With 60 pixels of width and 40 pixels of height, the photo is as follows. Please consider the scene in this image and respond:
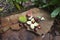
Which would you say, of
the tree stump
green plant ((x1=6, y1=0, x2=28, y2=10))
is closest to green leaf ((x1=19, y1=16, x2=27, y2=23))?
the tree stump

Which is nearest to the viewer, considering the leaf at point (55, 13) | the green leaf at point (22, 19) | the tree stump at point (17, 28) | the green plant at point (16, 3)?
the tree stump at point (17, 28)

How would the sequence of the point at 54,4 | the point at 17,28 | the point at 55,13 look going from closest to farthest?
1. the point at 17,28
2. the point at 55,13
3. the point at 54,4

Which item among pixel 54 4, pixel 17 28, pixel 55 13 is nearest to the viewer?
pixel 17 28

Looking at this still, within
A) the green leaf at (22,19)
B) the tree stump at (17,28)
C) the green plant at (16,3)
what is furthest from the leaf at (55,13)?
the green plant at (16,3)

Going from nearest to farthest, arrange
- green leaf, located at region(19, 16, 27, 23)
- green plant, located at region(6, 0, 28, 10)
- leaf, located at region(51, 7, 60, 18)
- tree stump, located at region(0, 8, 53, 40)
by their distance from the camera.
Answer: tree stump, located at region(0, 8, 53, 40), green leaf, located at region(19, 16, 27, 23), leaf, located at region(51, 7, 60, 18), green plant, located at region(6, 0, 28, 10)

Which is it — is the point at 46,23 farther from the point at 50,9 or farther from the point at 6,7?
the point at 6,7

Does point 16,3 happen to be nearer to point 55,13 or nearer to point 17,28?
point 17,28

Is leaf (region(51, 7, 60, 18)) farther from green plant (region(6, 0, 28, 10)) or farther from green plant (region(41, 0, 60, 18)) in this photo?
green plant (region(6, 0, 28, 10))

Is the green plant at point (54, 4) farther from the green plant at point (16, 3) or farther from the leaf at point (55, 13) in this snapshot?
the green plant at point (16, 3)

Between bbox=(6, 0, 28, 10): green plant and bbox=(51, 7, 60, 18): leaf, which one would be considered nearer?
bbox=(51, 7, 60, 18): leaf

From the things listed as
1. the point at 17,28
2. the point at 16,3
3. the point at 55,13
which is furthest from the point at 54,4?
the point at 17,28

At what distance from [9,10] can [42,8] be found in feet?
1.89

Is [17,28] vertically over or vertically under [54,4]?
under

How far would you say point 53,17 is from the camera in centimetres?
317
